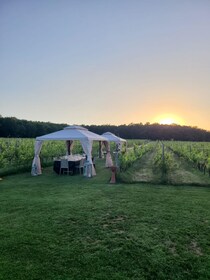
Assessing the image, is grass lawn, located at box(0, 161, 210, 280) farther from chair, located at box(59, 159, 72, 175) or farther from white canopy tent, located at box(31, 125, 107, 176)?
chair, located at box(59, 159, 72, 175)

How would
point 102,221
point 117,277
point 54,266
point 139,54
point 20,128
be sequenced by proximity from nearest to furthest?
point 117,277
point 54,266
point 102,221
point 139,54
point 20,128

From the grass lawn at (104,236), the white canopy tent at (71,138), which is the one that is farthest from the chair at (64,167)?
the grass lawn at (104,236)

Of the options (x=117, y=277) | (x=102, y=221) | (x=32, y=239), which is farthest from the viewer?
(x=102, y=221)

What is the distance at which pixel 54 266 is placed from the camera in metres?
2.96

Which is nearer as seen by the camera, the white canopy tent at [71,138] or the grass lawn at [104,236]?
the grass lawn at [104,236]

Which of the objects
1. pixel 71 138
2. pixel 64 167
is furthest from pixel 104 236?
pixel 64 167

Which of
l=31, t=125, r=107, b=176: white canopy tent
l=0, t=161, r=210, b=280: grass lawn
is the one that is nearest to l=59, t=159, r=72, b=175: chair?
l=31, t=125, r=107, b=176: white canopy tent

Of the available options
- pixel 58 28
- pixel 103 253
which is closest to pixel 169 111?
pixel 58 28

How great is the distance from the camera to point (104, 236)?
12.7 feet

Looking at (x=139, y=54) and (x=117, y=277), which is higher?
(x=139, y=54)

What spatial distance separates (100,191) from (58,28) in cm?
677

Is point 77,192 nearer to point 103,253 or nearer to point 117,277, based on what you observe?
point 103,253

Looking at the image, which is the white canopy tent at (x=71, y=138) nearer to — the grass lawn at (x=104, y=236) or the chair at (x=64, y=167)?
the chair at (x=64, y=167)

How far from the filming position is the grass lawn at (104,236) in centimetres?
290
